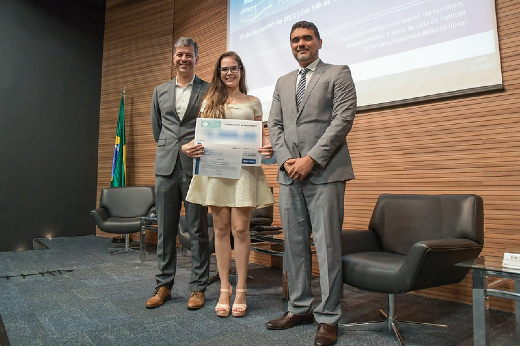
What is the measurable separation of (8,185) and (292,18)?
4487 mm

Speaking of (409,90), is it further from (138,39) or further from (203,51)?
(138,39)

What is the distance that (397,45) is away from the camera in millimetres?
2887

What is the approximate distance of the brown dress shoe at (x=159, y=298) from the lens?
2.27 m

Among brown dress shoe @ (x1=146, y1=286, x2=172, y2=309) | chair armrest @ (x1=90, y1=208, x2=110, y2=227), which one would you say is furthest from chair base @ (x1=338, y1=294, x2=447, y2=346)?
chair armrest @ (x1=90, y1=208, x2=110, y2=227)

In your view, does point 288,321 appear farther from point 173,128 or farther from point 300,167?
point 173,128

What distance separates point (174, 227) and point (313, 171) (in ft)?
3.51

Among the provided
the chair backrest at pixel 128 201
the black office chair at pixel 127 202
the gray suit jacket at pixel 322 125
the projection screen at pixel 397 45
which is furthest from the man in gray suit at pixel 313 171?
the chair backrest at pixel 128 201

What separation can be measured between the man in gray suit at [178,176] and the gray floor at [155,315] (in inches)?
7.8

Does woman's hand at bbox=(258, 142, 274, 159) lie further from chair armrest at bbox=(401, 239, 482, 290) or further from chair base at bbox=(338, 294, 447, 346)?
chair base at bbox=(338, 294, 447, 346)

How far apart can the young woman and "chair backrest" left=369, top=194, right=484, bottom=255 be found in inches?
30.3

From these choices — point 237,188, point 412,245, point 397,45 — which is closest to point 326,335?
point 412,245

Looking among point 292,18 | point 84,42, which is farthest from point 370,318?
point 84,42

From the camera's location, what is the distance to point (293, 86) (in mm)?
2016

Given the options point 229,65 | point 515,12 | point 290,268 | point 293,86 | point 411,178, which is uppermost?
point 515,12
